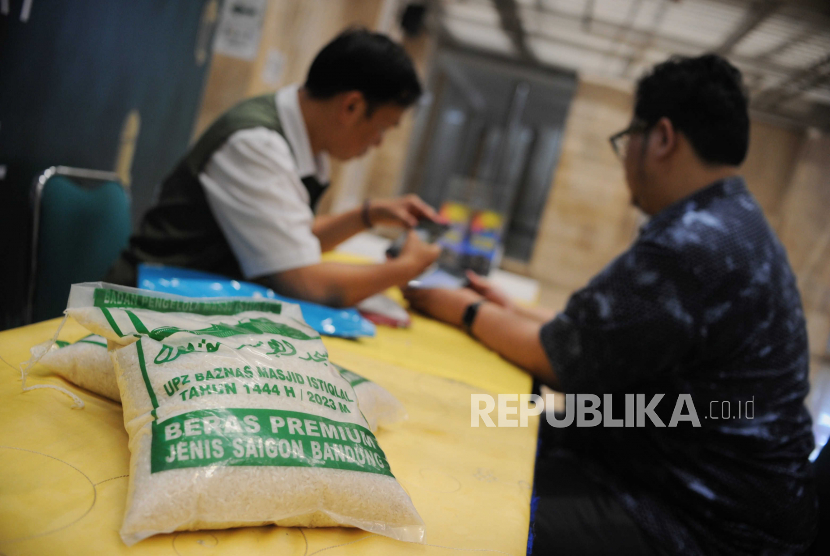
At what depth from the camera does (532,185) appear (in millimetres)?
9992

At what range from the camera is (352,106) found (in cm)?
139

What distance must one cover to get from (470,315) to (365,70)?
2.24ft

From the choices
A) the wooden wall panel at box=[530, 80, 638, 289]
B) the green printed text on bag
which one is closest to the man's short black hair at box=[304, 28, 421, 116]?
the green printed text on bag

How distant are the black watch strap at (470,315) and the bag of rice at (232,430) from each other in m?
0.85

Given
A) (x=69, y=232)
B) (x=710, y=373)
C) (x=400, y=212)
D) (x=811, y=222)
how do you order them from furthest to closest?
(x=811, y=222) < (x=400, y=212) < (x=69, y=232) < (x=710, y=373)

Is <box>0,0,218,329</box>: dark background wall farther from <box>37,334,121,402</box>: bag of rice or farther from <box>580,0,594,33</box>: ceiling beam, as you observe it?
<box>580,0,594,33</box>: ceiling beam

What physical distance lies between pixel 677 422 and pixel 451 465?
0.57 m

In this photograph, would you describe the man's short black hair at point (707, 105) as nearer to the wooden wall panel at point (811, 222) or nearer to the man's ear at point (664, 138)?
the man's ear at point (664, 138)

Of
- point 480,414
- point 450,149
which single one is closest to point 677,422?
point 480,414

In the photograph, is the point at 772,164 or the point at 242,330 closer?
the point at 242,330

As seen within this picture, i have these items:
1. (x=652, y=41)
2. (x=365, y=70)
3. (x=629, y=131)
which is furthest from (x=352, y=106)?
(x=652, y=41)

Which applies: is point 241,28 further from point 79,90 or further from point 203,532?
point 203,532

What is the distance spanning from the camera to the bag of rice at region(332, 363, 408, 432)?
2.20 feet

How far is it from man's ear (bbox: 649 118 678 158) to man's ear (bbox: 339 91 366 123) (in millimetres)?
716
